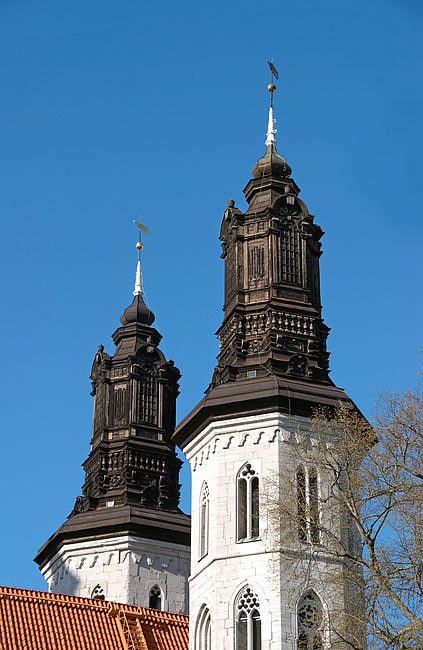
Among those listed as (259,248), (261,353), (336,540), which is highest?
(259,248)

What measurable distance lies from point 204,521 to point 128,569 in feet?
28.7

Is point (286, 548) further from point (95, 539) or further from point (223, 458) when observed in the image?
point (95, 539)

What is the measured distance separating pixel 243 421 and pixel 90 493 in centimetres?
1392

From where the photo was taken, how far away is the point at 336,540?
3017 centimetres

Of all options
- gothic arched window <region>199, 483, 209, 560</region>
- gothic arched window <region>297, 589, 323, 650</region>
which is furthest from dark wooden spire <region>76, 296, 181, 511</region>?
gothic arched window <region>297, 589, 323, 650</region>

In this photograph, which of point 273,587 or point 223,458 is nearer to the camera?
point 273,587

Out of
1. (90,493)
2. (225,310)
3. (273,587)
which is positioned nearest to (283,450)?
(273,587)

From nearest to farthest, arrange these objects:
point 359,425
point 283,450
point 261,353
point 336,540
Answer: point 336,540
point 359,425
point 283,450
point 261,353

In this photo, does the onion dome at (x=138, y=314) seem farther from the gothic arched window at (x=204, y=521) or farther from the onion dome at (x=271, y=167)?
the gothic arched window at (x=204, y=521)

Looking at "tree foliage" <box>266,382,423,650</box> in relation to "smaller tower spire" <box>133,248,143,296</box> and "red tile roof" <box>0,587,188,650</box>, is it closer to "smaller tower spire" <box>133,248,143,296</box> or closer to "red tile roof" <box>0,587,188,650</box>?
"red tile roof" <box>0,587,188,650</box>

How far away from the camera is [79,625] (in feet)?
137

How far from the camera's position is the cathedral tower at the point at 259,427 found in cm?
3553

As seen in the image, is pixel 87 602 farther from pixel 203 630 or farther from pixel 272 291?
pixel 272 291

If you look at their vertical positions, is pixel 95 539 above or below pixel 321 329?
below
